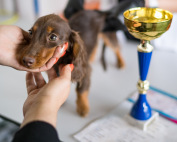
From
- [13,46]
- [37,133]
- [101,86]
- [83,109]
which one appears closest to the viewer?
[37,133]

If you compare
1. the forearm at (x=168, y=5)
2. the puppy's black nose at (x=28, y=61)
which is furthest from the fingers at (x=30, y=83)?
the forearm at (x=168, y=5)

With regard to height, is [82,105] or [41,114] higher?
[41,114]

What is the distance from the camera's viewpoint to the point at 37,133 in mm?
492

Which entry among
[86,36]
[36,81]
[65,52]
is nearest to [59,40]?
[65,52]

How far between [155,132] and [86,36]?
2.16ft

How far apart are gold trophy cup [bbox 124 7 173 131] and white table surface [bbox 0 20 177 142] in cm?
21

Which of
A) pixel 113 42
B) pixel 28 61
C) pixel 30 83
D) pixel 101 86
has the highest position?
pixel 28 61

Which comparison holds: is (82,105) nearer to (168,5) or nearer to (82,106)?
(82,106)

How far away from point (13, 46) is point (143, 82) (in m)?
0.56

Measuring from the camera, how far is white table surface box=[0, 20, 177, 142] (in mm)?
808

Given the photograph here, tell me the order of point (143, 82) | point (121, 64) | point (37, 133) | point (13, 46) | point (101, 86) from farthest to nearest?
point (121, 64) < point (101, 86) < point (143, 82) < point (13, 46) < point (37, 133)

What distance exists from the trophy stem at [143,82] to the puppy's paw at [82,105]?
0.23m

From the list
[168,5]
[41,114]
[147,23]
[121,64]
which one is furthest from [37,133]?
[168,5]

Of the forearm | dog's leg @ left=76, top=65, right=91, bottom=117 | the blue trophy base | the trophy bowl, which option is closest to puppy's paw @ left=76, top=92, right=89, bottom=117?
dog's leg @ left=76, top=65, right=91, bottom=117
